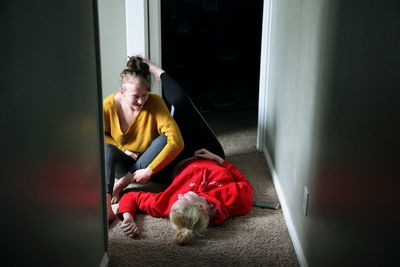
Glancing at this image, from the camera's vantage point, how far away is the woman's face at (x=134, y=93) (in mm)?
2326

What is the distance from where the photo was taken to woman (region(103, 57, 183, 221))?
7.72ft

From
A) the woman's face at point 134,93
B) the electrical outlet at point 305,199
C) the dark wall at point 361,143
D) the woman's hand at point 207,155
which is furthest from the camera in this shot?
the woman's hand at point 207,155

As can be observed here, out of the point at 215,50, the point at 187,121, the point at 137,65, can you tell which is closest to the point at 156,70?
the point at 137,65

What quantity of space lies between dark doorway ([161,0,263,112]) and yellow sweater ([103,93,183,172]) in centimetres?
173

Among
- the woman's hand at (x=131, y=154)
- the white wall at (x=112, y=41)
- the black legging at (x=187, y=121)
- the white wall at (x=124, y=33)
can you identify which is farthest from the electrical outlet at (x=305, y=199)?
the white wall at (x=112, y=41)

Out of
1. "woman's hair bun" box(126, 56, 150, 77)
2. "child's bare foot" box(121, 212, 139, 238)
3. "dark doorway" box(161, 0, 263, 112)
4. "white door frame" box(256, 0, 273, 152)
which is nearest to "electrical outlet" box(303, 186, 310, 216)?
"child's bare foot" box(121, 212, 139, 238)

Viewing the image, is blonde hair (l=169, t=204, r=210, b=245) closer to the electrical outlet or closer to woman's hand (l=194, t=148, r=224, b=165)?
the electrical outlet

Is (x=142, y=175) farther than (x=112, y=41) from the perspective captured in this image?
No

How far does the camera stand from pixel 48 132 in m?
1.03

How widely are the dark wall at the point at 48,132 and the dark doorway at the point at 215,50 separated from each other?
283 centimetres

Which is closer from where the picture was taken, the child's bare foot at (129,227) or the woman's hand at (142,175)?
the child's bare foot at (129,227)

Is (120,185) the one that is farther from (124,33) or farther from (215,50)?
(215,50)

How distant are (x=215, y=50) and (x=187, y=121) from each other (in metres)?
2.07

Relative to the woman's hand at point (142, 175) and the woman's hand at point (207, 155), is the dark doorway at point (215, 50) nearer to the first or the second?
the woman's hand at point (207, 155)
